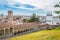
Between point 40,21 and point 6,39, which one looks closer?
point 6,39

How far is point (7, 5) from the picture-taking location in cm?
330

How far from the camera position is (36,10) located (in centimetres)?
349

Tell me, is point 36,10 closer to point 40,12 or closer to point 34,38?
point 40,12

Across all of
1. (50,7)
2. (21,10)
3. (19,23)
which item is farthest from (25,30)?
(50,7)

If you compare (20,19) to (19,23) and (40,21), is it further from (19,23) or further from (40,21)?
(40,21)

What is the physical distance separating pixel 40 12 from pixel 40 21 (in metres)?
0.19

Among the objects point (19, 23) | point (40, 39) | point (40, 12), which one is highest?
point (40, 12)

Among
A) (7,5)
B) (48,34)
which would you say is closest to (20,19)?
(7,5)

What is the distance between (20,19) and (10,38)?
1.39ft

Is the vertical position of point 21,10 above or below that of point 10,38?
above

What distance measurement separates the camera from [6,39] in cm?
324

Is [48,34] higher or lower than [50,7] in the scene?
lower

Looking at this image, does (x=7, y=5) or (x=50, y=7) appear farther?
(x=50, y=7)

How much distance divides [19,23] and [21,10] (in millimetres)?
267
